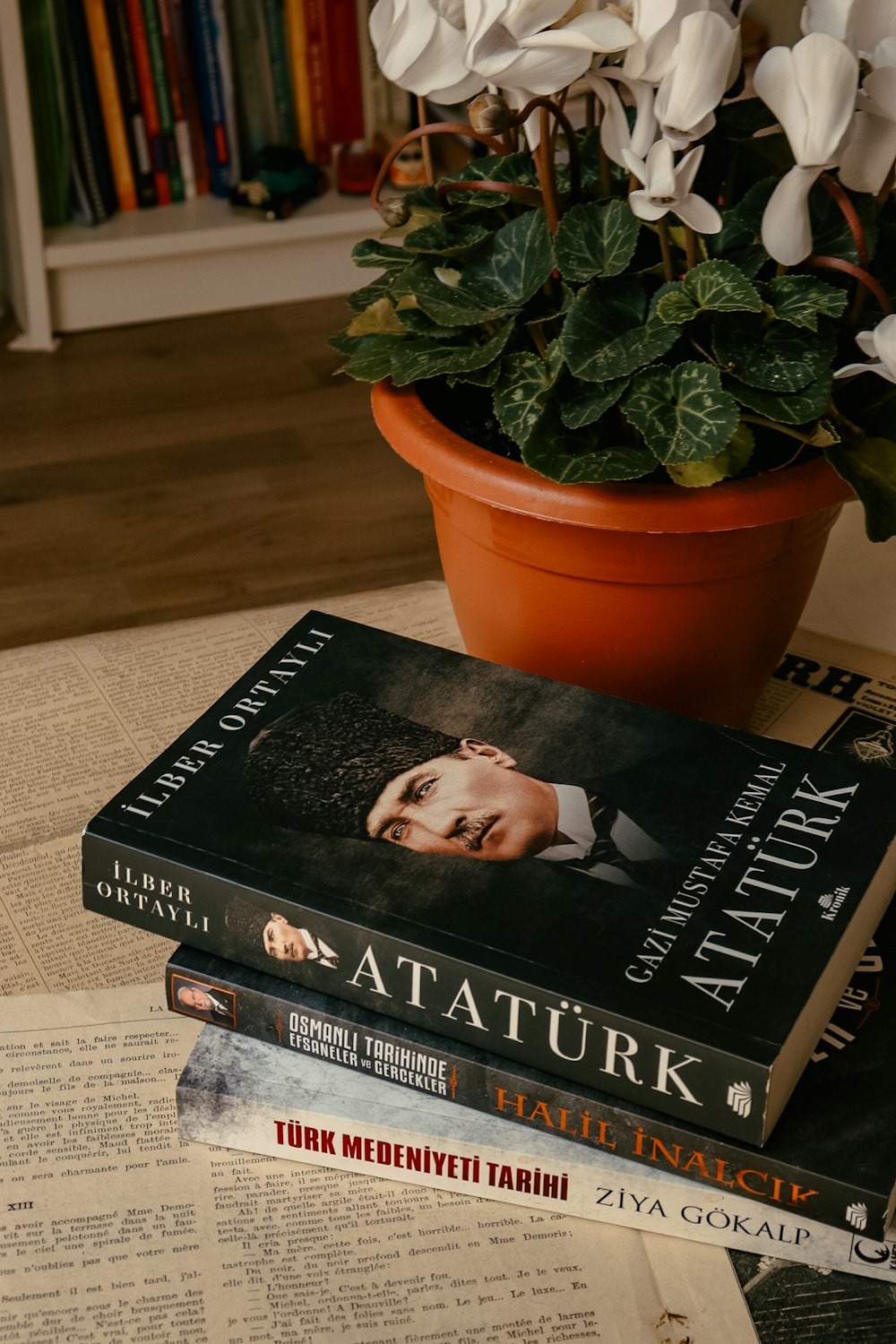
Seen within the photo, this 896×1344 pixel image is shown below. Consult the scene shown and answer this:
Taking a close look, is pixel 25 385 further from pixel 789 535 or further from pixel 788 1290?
pixel 788 1290

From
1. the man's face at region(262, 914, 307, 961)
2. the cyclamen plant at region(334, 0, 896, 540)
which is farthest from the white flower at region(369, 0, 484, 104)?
the man's face at region(262, 914, 307, 961)

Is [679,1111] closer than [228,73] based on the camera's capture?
Yes

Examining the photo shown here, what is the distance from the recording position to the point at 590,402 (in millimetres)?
629

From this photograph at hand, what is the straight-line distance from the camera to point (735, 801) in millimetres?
592

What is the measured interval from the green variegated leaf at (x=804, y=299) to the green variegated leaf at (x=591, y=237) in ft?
0.22

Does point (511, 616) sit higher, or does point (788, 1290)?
point (511, 616)

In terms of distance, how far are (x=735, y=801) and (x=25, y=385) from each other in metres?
1.79

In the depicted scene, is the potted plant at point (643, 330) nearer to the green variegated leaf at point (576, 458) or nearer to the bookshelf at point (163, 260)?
the green variegated leaf at point (576, 458)

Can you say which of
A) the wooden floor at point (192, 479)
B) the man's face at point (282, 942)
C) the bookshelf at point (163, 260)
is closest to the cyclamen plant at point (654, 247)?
the man's face at point (282, 942)

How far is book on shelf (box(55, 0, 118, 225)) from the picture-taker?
2.15m

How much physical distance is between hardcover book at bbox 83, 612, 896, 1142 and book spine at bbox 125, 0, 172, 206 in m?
1.85

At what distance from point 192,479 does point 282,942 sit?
1382 mm

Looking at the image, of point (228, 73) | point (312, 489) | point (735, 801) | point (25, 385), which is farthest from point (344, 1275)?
point (228, 73)

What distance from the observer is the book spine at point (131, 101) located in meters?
2.16
